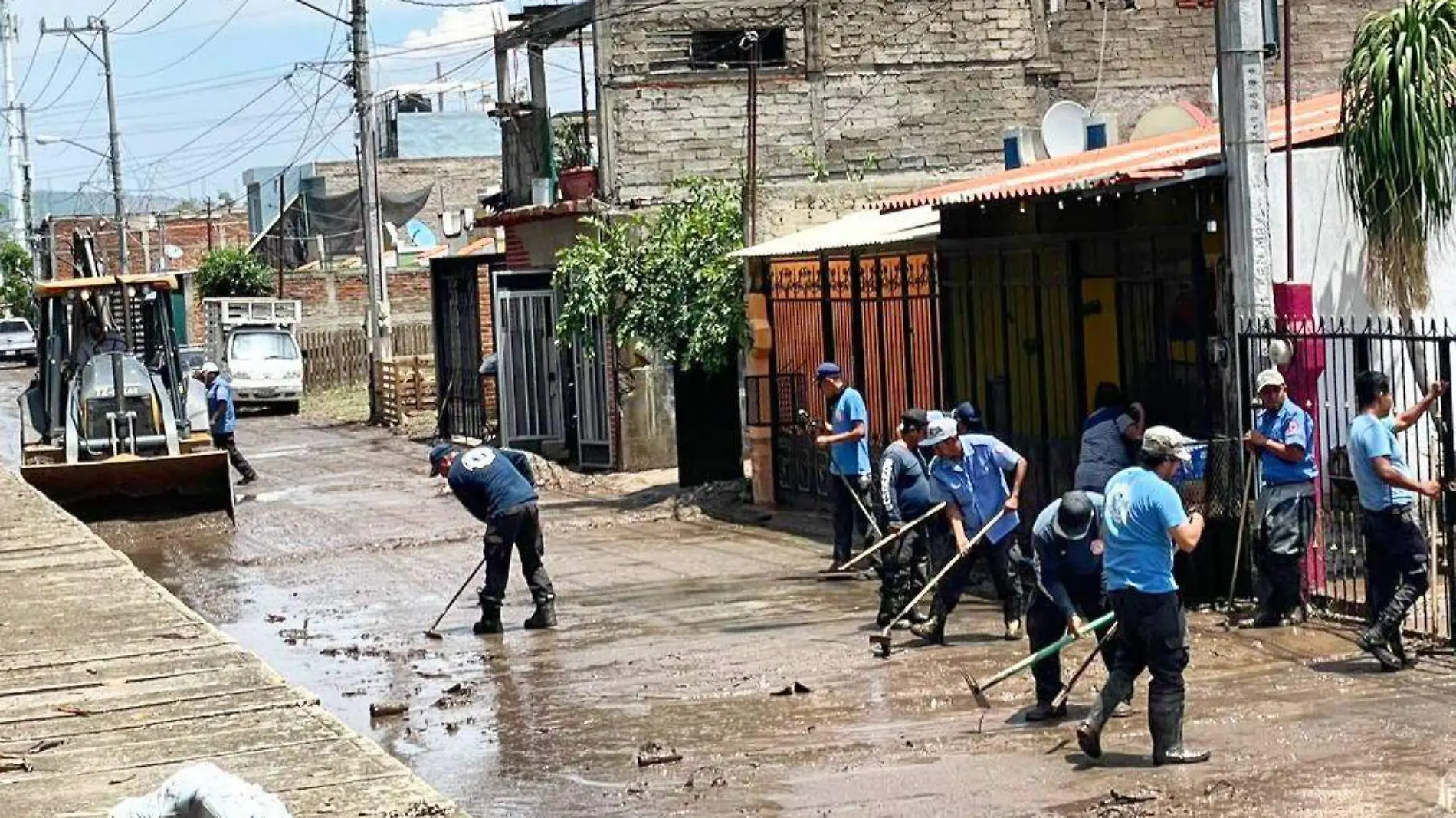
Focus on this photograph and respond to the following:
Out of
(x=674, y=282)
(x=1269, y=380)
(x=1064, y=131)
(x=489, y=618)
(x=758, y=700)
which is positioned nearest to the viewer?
(x=758, y=700)

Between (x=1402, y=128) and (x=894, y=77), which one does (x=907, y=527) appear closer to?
(x=1402, y=128)

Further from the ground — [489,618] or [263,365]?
[263,365]

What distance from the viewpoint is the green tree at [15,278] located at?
89.8m

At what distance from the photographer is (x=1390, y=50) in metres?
14.0

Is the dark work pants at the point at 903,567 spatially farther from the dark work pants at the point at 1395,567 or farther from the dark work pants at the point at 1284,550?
the dark work pants at the point at 1395,567

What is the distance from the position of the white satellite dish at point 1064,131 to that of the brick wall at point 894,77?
5717 mm

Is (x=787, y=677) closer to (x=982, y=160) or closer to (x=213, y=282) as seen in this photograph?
(x=982, y=160)

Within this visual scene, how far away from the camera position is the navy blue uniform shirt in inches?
617

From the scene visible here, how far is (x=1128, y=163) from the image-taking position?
54.0 feet

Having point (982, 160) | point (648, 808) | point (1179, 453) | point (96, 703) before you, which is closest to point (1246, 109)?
point (1179, 453)

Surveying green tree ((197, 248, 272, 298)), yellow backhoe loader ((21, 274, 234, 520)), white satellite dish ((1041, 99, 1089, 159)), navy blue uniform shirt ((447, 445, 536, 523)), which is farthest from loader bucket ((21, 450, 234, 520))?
green tree ((197, 248, 272, 298))

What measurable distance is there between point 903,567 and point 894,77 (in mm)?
16614

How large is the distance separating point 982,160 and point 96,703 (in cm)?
2112

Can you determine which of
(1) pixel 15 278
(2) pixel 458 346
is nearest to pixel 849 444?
(2) pixel 458 346
